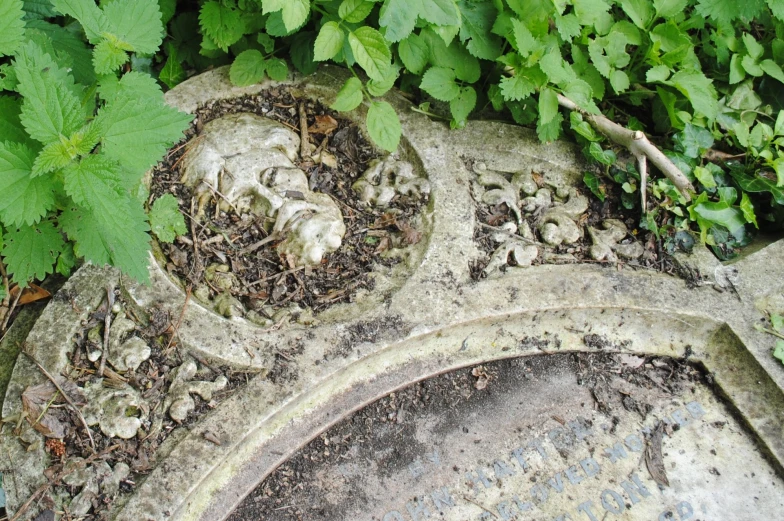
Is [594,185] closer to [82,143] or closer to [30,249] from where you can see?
[82,143]

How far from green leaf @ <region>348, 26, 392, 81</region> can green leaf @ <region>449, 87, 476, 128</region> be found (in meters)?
0.42

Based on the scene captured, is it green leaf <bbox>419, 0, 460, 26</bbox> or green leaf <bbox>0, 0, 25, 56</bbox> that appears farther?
green leaf <bbox>419, 0, 460, 26</bbox>

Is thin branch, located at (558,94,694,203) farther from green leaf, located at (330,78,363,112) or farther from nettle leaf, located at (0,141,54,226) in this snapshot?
nettle leaf, located at (0,141,54,226)

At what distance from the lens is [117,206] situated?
2.12 meters

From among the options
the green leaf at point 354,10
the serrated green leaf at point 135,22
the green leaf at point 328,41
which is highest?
the serrated green leaf at point 135,22

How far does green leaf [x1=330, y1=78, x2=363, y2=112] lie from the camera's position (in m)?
2.84

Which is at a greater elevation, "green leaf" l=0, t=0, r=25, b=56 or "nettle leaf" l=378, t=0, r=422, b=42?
"green leaf" l=0, t=0, r=25, b=56

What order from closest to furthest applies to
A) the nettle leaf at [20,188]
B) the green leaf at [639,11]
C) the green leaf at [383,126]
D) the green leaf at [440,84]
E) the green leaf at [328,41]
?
1. the nettle leaf at [20,188]
2. the green leaf at [328,41]
3. the green leaf at [383,126]
4. the green leaf at [440,84]
5. the green leaf at [639,11]

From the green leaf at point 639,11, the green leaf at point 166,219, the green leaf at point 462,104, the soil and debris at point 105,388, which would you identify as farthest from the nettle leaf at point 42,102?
the green leaf at point 639,11

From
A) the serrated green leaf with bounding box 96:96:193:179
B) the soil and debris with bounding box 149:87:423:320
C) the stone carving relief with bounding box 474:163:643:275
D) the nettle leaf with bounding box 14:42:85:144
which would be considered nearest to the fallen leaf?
the soil and debris with bounding box 149:87:423:320

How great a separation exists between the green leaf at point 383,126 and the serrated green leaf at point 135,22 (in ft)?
2.82

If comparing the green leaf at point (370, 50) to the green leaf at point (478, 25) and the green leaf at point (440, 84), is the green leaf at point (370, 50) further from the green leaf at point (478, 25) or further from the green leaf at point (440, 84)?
the green leaf at point (478, 25)

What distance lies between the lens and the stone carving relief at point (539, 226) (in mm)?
2869

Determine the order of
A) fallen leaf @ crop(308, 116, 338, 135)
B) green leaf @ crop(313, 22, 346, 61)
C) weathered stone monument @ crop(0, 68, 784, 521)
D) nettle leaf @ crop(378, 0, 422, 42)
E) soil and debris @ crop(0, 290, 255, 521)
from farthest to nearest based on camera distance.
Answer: fallen leaf @ crop(308, 116, 338, 135) < green leaf @ crop(313, 22, 346, 61) < nettle leaf @ crop(378, 0, 422, 42) < weathered stone monument @ crop(0, 68, 784, 521) < soil and debris @ crop(0, 290, 255, 521)
